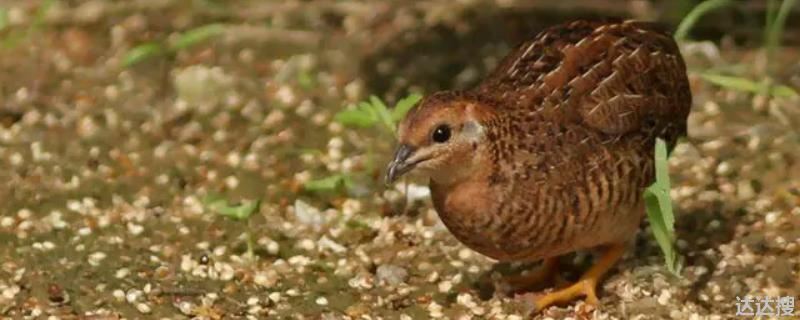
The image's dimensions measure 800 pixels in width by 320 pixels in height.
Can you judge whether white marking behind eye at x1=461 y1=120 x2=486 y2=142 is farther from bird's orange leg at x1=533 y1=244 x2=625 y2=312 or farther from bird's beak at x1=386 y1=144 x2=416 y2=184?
bird's orange leg at x1=533 y1=244 x2=625 y2=312

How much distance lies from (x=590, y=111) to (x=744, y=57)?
1847 millimetres

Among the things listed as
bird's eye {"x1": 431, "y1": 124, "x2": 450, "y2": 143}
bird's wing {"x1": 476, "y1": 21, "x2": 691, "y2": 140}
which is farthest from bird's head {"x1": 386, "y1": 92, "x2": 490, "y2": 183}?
bird's wing {"x1": 476, "y1": 21, "x2": 691, "y2": 140}

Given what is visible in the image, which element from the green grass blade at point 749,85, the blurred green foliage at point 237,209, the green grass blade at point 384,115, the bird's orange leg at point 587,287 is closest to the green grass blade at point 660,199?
the bird's orange leg at point 587,287

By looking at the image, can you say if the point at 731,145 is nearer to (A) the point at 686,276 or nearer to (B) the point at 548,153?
(A) the point at 686,276

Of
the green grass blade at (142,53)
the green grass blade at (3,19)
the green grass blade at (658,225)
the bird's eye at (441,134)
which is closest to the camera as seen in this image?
the bird's eye at (441,134)

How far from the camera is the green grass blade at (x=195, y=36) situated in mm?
4989

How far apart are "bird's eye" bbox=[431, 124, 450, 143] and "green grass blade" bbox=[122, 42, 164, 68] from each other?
1.85 meters

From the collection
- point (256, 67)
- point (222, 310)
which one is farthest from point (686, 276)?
point (256, 67)

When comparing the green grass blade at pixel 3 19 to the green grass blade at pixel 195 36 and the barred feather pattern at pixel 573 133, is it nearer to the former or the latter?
the green grass blade at pixel 195 36

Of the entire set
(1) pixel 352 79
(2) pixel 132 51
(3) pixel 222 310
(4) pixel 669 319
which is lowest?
(4) pixel 669 319

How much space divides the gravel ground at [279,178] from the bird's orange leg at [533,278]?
0.06 metres

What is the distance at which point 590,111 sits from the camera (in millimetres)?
3615

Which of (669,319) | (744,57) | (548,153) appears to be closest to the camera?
(548,153)

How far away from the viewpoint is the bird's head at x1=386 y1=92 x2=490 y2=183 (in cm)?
334
